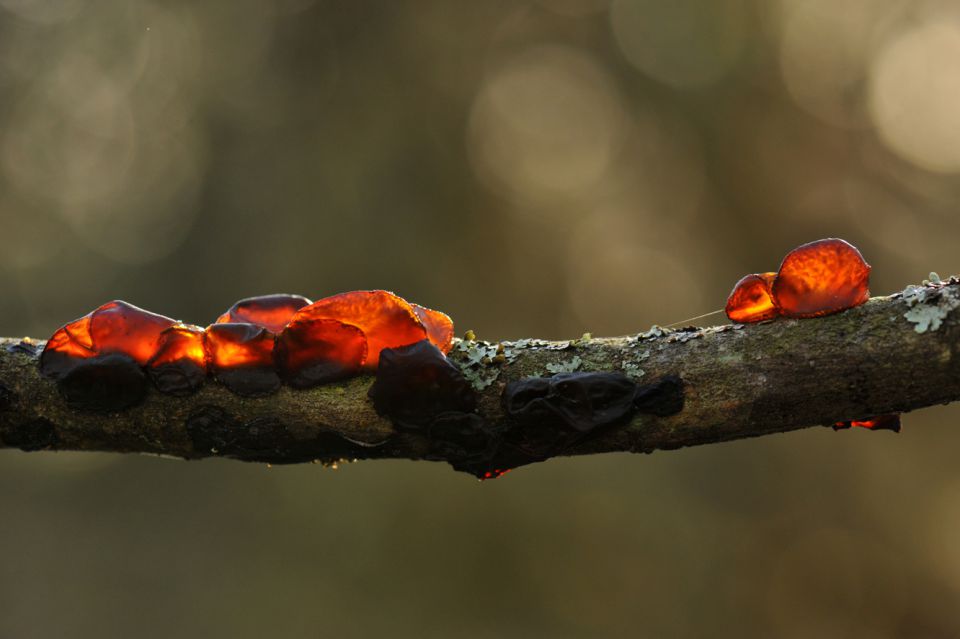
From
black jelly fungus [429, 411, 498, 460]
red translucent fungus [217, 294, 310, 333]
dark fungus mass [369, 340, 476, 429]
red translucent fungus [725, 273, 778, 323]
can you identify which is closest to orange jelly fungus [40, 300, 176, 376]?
red translucent fungus [217, 294, 310, 333]

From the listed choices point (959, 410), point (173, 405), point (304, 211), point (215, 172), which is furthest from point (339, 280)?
point (173, 405)

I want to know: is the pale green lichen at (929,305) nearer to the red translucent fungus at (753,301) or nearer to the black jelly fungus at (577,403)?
the red translucent fungus at (753,301)

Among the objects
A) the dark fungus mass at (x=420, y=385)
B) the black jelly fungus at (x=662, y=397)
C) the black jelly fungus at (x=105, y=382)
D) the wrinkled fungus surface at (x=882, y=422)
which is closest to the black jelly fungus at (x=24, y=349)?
the black jelly fungus at (x=105, y=382)

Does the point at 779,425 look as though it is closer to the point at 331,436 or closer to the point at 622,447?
the point at 622,447

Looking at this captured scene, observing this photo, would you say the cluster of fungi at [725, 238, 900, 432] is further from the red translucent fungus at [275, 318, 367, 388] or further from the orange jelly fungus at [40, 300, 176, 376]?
the orange jelly fungus at [40, 300, 176, 376]

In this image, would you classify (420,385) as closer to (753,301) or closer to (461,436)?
(461,436)
